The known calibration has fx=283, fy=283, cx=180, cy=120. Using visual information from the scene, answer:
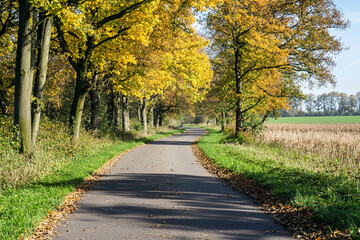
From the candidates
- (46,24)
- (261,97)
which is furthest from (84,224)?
(261,97)

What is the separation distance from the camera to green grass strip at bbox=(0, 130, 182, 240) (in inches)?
210

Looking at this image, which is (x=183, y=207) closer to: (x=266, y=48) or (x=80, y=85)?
(x=80, y=85)

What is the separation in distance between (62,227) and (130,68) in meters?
13.3

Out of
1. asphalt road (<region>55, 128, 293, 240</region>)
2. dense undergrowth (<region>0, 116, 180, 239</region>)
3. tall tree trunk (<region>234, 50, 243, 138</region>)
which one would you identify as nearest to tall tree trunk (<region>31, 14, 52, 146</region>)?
dense undergrowth (<region>0, 116, 180, 239</region>)

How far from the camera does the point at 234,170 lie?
1149 cm

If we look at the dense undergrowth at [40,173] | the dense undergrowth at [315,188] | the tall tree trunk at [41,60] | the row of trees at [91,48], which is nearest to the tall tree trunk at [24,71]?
the row of trees at [91,48]

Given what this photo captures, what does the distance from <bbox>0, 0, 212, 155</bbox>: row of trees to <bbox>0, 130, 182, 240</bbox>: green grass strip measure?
7.23 feet

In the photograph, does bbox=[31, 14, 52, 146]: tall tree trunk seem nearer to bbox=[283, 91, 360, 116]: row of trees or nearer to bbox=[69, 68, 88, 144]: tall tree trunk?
bbox=[69, 68, 88, 144]: tall tree trunk

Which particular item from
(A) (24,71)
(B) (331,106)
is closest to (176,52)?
(A) (24,71)

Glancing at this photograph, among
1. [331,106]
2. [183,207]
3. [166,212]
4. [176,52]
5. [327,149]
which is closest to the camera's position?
[166,212]

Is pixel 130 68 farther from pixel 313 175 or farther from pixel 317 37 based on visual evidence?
pixel 317 37

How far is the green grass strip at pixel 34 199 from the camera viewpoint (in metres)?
5.34

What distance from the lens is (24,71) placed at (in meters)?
10.0

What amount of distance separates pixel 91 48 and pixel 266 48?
11.2 meters
